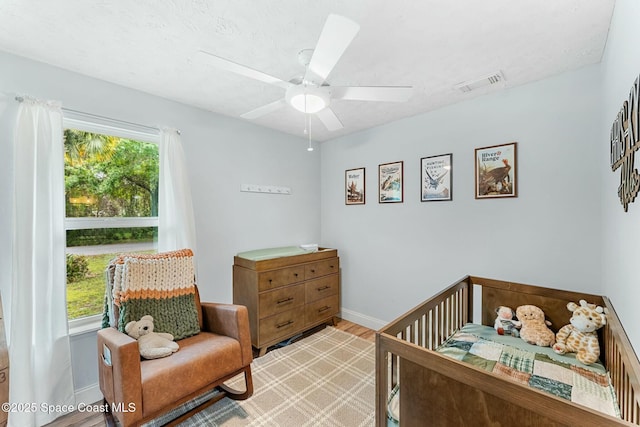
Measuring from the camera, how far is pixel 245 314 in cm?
194

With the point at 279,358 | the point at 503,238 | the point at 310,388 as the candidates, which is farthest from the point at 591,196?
the point at 279,358

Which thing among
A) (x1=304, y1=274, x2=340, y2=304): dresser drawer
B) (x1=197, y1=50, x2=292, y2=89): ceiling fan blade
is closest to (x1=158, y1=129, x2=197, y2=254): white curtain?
(x1=197, y1=50, x2=292, y2=89): ceiling fan blade

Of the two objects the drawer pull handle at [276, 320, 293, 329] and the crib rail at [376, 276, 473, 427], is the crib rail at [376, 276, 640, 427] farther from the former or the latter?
the drawer pull handle at [276, 320, 293, 329]

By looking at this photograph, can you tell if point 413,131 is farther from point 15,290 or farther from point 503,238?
point 15,290

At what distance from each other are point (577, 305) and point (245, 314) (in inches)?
85.6

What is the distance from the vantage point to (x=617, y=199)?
1387 mm

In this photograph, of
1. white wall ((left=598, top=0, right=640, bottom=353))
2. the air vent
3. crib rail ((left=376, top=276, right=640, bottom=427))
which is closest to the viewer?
crib rail ((left=376, top=276, right=640, bottom=427))

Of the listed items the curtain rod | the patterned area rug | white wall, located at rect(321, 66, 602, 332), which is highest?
the curtain rod

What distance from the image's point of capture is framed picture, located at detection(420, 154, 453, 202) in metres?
2.55

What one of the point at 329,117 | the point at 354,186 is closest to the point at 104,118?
the point at 329,117

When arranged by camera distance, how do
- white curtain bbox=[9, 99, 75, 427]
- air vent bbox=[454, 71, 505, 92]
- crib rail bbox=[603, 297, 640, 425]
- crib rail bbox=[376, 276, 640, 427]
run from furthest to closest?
air vent bbox=[454, 71, 505, 92]
white curtain bbox=[9, 99, 75, 427]
crib rail bbox=[603, 297, 640, 425]
crib rail bbox=[376, 276, 640, 427]

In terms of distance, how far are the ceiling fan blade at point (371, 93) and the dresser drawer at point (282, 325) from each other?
208 centimetres

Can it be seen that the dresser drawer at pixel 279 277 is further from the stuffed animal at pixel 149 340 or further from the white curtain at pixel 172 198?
the stuffed animal at pixel 149 340

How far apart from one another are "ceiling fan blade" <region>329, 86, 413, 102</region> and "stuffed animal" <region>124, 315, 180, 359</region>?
6.03ft
